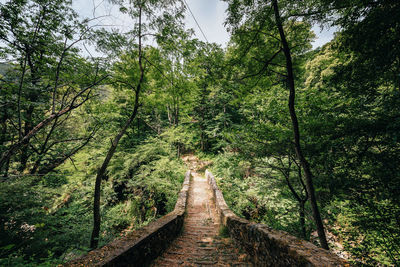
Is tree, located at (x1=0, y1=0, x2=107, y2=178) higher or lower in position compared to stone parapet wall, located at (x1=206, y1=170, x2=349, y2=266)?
higher

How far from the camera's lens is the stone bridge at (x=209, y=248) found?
6.53 ft

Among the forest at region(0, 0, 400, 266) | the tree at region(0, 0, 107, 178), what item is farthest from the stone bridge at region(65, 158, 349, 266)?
the tree at region(0, 0, 107, 178)

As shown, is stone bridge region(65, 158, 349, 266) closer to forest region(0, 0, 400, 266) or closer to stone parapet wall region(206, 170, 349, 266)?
stone parapet wall region(206, 170, 349, 266)

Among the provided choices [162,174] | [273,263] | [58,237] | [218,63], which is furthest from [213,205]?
[218,63]

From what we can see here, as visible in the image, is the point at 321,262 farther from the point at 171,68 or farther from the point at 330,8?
the point at 171,68

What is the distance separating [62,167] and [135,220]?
407cm

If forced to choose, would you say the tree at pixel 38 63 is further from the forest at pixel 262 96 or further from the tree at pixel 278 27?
the tree at pixel 278 27

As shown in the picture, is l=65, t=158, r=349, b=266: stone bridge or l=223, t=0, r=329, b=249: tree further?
l=223, t=0, r=329, b=249: tree

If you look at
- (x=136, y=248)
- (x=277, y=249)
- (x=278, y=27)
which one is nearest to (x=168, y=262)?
(x=136, y=248)

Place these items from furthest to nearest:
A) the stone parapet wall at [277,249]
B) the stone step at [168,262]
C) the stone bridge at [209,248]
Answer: the stone step at [168,262], the stone bridge at [209,248], the stone parapet wall at [277,249]

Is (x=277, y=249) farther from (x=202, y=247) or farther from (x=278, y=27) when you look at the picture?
(x=278, y=27)

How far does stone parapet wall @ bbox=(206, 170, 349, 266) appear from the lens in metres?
1.81

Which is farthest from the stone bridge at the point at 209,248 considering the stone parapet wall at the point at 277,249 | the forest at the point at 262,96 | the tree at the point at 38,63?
the tree at the point at 38,63

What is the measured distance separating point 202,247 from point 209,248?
0.21 meters
